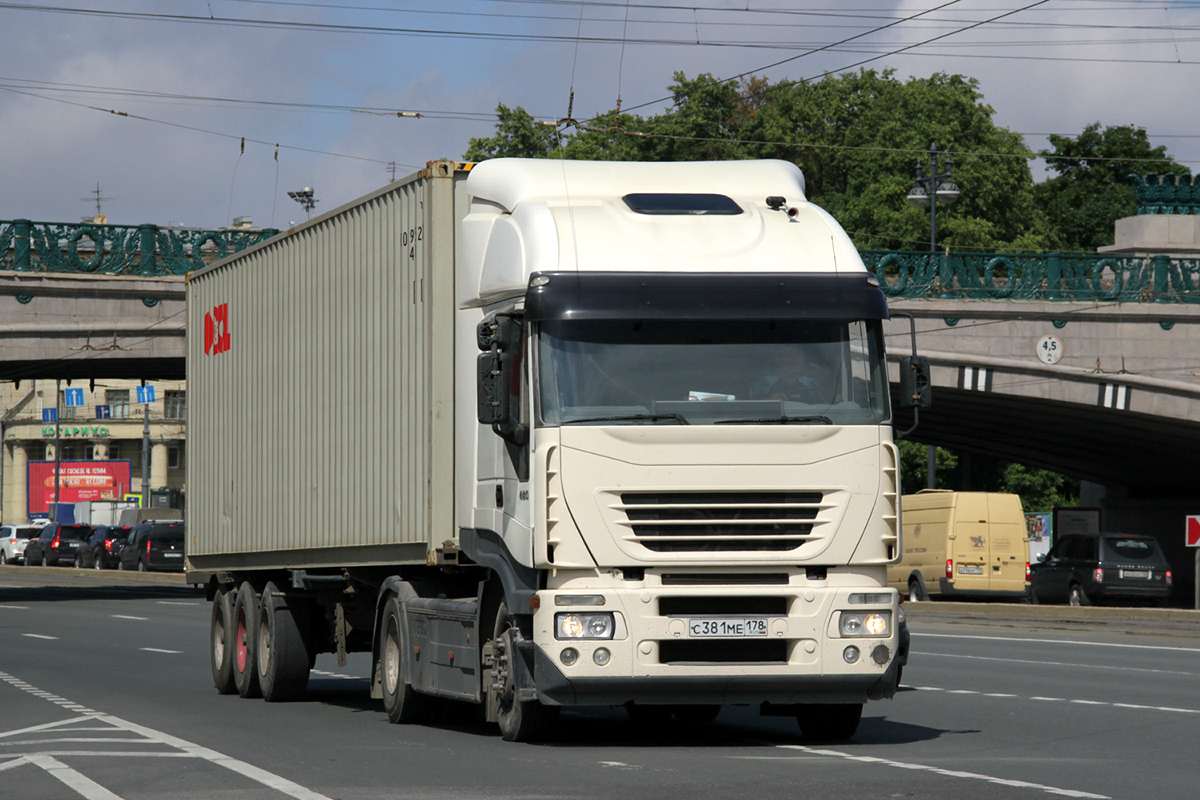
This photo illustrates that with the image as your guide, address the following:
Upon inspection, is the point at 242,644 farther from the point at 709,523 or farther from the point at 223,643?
the point at 709,523

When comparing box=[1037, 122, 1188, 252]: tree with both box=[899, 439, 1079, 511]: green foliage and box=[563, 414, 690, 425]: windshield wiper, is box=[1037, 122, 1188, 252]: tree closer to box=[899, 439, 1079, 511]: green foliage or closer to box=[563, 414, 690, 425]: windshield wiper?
box=[899, 439, 1079, 511]: green foliage

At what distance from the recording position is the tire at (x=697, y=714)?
44.5ft

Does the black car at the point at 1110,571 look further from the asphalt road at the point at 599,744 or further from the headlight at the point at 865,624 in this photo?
the headlight at the point at 865,624

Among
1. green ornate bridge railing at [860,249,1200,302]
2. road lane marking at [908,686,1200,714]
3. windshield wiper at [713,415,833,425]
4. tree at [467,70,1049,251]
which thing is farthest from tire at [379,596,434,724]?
tree at [467,70,1049,251]

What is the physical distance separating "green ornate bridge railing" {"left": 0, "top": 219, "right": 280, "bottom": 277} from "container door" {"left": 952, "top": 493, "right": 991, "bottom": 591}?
15.2m

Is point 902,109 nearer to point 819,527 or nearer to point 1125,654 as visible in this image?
point 1125,654

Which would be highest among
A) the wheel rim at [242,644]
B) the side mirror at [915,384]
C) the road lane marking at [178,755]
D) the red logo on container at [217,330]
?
the red logo on container at [217,330]

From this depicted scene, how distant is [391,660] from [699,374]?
11.9ft

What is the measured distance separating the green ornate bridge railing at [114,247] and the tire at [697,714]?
21289mm

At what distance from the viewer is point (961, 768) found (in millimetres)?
10156

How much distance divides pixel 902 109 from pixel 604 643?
57.0 m

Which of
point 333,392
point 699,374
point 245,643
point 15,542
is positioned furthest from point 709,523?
point 15,542

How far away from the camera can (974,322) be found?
39.9 m

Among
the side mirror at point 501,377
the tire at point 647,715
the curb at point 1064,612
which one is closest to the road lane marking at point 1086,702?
the tire at point 647,715
